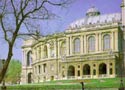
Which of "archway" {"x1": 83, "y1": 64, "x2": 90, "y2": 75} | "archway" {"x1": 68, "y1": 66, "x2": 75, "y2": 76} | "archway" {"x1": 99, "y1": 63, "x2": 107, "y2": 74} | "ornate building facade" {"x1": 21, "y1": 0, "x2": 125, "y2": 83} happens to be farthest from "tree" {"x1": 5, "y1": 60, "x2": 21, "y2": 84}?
"archway" {"x1": 99, "y1": 63, "x2": 107, "y2": 74}

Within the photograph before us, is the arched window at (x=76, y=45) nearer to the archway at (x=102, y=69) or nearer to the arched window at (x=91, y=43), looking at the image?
the arched window at (x=91, y=43)

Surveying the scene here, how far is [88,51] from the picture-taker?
109125 mm

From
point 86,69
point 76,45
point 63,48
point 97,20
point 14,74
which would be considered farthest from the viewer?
point 14,74

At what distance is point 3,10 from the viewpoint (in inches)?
954

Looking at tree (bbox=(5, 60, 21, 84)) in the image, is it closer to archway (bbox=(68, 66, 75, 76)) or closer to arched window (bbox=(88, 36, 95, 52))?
archway (bbox=(68, 66, 75, 76))

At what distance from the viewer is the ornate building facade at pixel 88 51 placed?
334ft

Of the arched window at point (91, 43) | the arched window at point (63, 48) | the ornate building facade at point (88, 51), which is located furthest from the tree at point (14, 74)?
the arched window at point (91, 43)

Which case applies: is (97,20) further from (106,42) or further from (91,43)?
(106,42)

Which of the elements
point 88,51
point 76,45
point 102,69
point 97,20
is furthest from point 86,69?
point 97,20

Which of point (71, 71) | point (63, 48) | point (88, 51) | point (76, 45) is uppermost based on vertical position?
point (76, 45)

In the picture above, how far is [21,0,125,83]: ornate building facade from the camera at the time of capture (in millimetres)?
101812

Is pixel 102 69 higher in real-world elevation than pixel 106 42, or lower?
lower

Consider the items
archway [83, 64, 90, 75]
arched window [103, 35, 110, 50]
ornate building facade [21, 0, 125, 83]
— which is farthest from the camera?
arched window [103, 35, 110, 50]

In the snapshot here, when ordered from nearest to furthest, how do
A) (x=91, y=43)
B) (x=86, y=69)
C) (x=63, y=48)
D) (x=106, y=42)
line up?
1. (x=106, y=42)
2. (x=86, y=69)
3. (x=91, y=43)
4. (x=63, y=48)
